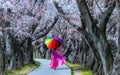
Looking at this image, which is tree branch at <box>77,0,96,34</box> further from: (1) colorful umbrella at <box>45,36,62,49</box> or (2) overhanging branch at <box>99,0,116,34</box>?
(1) colorful umbrella at <box>45,36,62,49</box>

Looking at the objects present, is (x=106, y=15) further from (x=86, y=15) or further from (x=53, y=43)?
(x=53, y=43)

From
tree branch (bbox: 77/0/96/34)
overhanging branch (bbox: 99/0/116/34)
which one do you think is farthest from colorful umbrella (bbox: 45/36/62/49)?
overhanging branch (bbox: 99/0/116/34)

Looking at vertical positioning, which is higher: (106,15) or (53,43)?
(106,15)

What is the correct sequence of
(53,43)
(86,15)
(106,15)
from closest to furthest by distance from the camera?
(106,15) → (86,15) → (53,43)

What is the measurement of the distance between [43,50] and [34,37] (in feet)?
126

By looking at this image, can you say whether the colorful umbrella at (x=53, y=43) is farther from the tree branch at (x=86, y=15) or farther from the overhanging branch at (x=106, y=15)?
the overhanging branch at (x=106, y=15)

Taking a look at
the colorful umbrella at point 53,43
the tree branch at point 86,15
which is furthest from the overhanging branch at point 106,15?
the colorful umbrella at point 53,43

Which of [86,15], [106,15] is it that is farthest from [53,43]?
[106,15]

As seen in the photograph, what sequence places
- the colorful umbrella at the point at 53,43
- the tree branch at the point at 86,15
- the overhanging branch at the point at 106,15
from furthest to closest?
the colorful umbrella at the point at 53,43
the tree branch at the point at 86,15
the overhanging branch at the point at 106,15

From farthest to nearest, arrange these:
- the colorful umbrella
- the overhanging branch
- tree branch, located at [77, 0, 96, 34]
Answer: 1. the colorful umbrella
2. tree branch, located at [77, 0, 96, 34]
3. the overhanging branch

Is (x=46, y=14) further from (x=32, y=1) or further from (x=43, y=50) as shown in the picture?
(x=43, y=50)

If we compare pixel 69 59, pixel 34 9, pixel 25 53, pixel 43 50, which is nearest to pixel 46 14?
pixel 34 9

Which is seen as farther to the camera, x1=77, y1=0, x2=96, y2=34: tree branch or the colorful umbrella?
the colorful umbrella

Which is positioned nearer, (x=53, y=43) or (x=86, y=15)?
(x=86, y=15)
